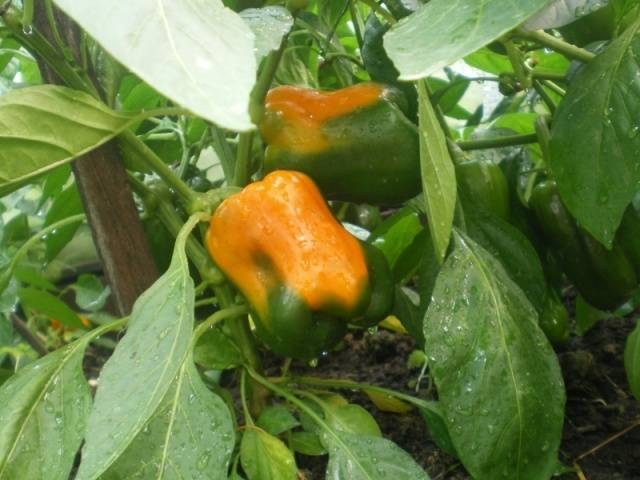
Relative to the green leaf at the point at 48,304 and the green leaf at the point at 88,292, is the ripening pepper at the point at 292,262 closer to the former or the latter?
the green leaf at the point at 48,304

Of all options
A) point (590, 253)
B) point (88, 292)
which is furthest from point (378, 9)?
point (88, 292)

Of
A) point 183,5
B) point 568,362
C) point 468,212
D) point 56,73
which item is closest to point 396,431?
point 568,362

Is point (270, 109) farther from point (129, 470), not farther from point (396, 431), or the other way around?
point (396, 431)

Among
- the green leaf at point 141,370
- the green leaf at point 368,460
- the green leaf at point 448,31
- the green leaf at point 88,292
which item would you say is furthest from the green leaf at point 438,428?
the green leaf at point 88,292

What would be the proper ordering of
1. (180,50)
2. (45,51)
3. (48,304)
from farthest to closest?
(48,304)
(45,51)
(180,50)

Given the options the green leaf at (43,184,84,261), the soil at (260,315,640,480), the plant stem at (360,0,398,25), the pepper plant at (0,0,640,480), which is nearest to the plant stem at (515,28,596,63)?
the pepper plant at (0,0,640,480)

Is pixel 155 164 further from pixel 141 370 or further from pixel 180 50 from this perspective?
pixel 180 50
